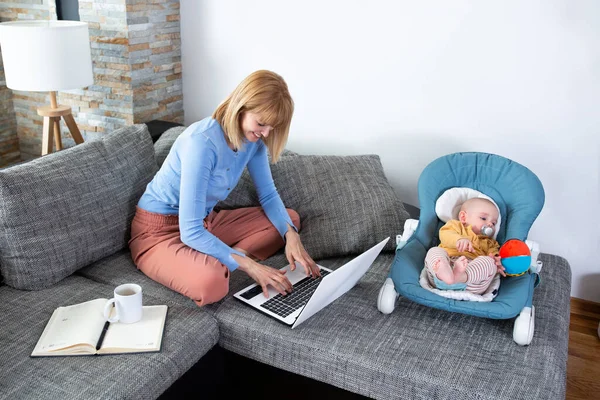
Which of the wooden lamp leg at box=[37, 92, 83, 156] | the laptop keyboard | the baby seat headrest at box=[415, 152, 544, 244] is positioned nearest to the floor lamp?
the wooden lamp leg at box=[37, 92, 83, 156]

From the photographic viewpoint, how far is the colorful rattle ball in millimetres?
1886

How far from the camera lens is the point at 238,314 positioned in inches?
74.7

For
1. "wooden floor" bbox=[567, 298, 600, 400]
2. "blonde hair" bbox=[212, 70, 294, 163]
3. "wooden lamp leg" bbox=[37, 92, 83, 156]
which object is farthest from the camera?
"wooden lamp leg" bbox=[37, 92, 83, 156]

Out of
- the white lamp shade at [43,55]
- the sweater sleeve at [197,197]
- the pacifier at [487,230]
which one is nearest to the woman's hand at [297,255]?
the sweater sleeve at [197,197]

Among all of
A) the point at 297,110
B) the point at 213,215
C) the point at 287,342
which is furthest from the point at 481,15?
the point at 287,342

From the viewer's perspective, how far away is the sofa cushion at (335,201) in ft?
7.48

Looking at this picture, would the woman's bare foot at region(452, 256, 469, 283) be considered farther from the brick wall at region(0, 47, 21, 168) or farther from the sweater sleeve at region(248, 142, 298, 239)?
the brick wall at region(0, 47, 21, 168)

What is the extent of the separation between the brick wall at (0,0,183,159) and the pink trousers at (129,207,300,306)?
34.8 inches

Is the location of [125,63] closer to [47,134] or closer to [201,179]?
[47,134]

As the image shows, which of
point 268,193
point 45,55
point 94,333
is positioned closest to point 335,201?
point 268,193

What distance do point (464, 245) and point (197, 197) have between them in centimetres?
88

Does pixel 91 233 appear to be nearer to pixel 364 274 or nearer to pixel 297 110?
pixel 364 274

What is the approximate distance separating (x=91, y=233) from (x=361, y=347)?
1.01 m

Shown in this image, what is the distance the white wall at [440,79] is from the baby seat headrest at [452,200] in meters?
0.42
